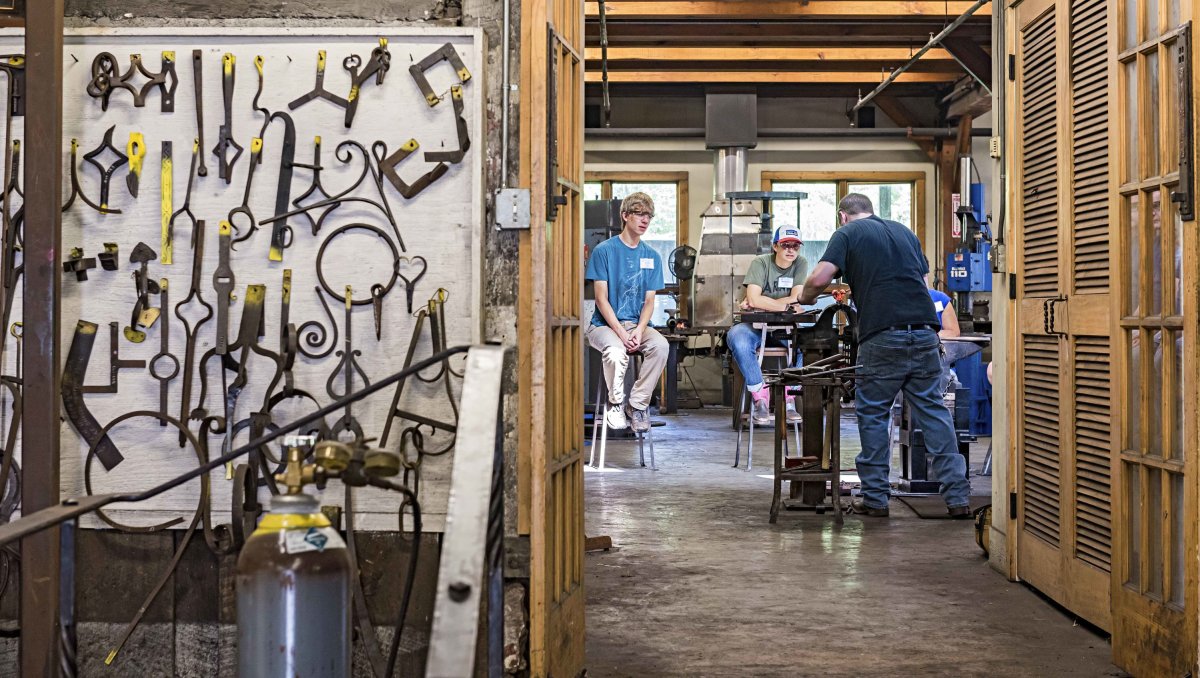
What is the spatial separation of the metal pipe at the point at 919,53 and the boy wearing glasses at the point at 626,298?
125 inches

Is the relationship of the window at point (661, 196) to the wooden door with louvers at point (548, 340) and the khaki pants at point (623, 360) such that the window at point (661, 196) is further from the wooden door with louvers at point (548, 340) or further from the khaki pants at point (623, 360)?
the wooden door with louvers at point (548, 340)

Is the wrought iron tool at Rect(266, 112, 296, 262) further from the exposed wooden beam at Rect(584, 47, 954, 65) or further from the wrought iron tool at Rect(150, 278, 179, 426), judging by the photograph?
the exposed wooden beam at Rect(584, 47, 954, 65)

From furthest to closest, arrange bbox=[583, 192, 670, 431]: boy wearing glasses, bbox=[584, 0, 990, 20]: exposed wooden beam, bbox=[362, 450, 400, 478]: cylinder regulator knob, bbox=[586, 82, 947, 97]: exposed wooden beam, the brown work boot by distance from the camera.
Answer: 1. bbox=[586, 82, 947, 97]: exposed wooden beam
2. bbox=[584, 0, 990, 20]: exposed wooden beam
3. bbox=[583, 192, 670, 431]: boy wearing glasses
4. the brown work boot
5. bbox=[362, 450, 400, 478]: cylinder regulator knob

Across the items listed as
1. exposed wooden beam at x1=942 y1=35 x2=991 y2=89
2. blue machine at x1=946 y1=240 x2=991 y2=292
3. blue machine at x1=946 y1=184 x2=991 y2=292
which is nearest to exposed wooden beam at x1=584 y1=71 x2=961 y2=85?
exposed wooden beam at x1=942 y1=35 x2=991 y2=89

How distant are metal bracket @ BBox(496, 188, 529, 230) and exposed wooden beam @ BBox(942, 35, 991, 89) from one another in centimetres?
837

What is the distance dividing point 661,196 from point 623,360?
22.9 feet

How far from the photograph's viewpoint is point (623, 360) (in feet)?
21.9

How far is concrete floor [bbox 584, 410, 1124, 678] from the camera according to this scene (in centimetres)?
334

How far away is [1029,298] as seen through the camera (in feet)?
13.7

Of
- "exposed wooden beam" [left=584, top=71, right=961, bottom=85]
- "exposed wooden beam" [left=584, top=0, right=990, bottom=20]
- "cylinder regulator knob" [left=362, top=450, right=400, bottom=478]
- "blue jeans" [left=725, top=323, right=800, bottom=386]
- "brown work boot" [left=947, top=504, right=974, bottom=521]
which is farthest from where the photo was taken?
"exposed wooden beam" [left=584, top=71, right=961, bottom=85]

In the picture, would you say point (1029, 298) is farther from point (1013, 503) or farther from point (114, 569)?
point (114, 569)

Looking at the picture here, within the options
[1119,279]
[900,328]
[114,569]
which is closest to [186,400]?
[114,569]

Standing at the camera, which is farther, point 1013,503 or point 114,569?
point 1013,503

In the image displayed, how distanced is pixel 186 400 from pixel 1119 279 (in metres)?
2.50
